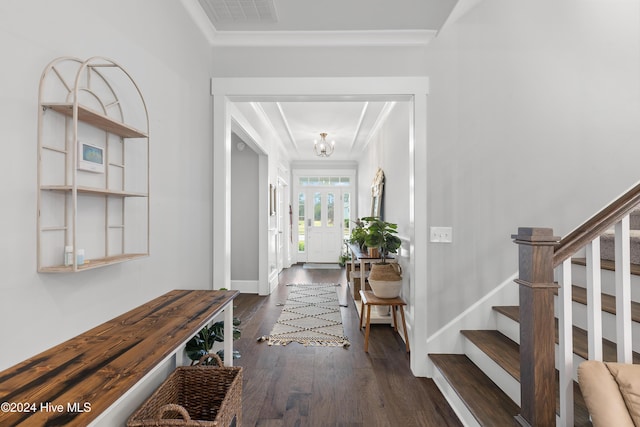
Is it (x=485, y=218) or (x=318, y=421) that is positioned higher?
(x=485, y=218)

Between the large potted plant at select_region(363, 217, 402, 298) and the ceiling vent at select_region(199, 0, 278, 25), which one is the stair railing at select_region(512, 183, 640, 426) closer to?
the large potted plant at select_region(363, 217, 402, 298)

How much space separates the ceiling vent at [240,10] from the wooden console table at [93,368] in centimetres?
195

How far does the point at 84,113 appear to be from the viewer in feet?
3.59

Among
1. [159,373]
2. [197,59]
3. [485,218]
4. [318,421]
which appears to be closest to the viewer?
[159,373]

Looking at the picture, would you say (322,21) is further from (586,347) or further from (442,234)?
(586,347)

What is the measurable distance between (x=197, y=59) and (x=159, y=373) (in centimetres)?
202

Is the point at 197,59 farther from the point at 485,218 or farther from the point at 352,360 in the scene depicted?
the point at 352,360

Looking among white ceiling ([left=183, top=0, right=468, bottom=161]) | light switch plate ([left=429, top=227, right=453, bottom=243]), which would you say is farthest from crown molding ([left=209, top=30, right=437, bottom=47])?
light switch plate ([left=429, top=227, right=453, bottom=243])

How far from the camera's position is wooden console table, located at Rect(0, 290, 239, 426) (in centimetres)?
71

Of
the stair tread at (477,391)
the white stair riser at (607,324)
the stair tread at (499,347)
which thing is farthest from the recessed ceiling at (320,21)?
the stair tread at (477,391)

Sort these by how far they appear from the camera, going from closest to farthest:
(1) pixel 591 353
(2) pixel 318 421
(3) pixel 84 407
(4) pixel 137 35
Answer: (3) pixel 84 407
(1) pixel 591 353
(4) pixel 137 35
(2) pixel 318 421

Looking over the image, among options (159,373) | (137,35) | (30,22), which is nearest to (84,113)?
(30,22)

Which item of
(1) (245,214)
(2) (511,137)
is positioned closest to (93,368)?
(2) (511,137)

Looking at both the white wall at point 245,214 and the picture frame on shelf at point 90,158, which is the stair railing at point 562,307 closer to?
the picture frame on shelf at point 90,158
